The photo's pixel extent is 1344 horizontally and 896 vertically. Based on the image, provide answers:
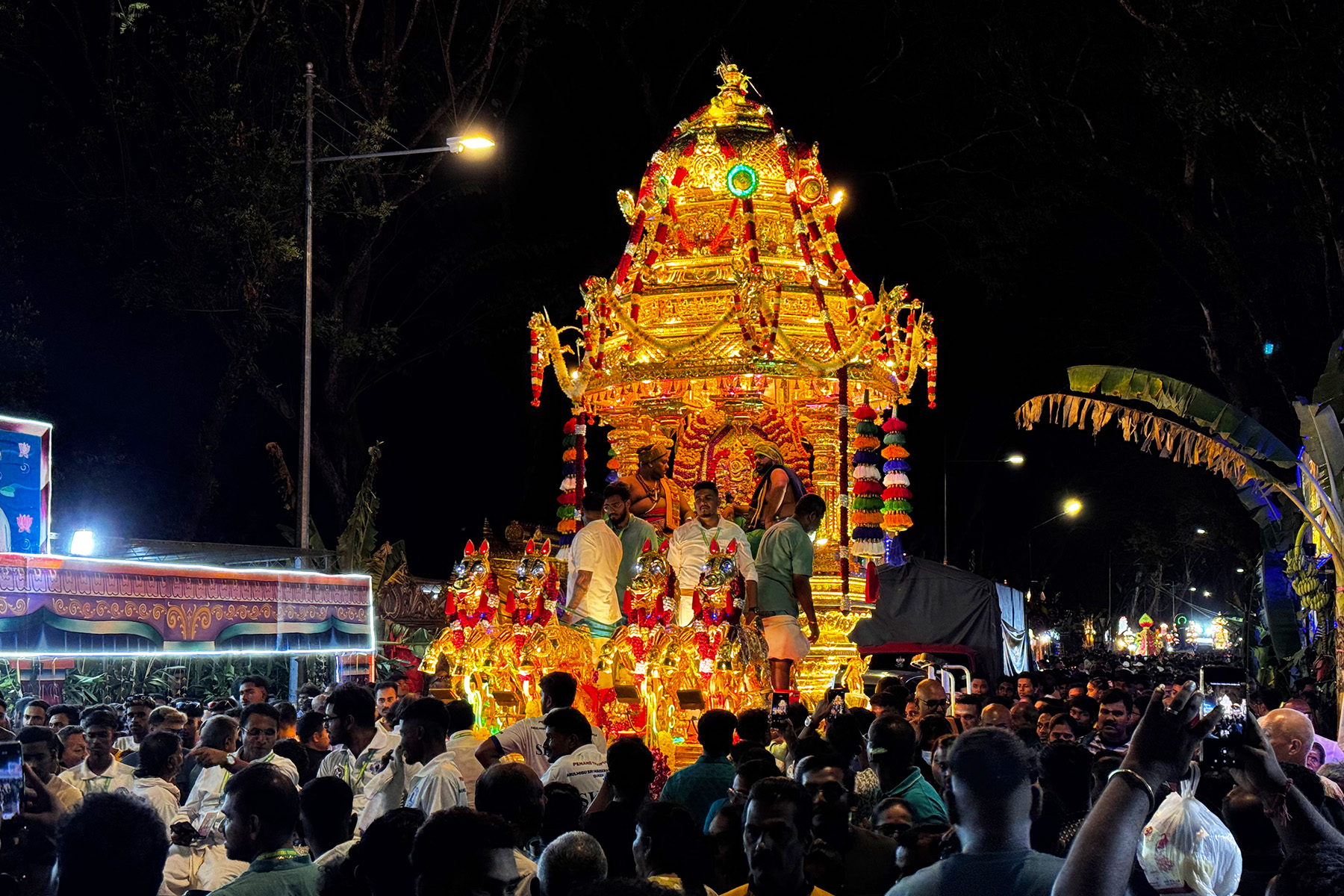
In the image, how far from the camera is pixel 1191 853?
481 centimetres

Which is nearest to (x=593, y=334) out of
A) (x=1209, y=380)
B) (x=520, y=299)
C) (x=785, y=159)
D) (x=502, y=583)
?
(x=785, y=159)

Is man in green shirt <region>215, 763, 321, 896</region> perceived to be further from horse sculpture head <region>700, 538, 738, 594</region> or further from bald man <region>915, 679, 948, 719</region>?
horse sculpture head <region>700, 538, 738, 594</region>

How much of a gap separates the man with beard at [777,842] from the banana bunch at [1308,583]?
16.9 metres

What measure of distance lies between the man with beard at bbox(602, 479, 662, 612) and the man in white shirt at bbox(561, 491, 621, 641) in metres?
0.12

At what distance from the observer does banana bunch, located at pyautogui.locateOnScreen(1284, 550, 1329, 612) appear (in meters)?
20.6


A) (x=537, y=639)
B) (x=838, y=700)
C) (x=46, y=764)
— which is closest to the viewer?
(x=46, y=764)

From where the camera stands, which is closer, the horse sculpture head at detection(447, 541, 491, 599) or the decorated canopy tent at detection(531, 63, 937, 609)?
the horse sculpture head at detection(447, 541, 491, 599)

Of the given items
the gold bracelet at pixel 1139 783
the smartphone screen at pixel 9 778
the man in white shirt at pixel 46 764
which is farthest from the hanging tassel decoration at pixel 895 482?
the gold bracelet at pixel 1139 783

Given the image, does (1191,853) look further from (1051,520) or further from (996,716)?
(1051,520)

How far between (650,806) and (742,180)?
1321cm

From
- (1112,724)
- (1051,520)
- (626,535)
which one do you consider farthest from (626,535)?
(1051,520)

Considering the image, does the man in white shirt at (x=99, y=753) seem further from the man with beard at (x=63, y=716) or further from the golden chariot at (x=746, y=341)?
the golden chariot at (x=746, y=341)

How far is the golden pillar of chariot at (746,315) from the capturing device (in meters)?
17.0

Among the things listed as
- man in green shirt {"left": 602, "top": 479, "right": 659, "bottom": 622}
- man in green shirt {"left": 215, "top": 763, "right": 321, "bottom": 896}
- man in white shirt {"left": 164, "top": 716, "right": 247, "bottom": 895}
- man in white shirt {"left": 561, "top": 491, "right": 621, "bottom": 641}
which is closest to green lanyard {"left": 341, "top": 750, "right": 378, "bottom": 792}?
man in white shirt {"left": 164, "top": 716, "right": 247, "bottom": 895}
